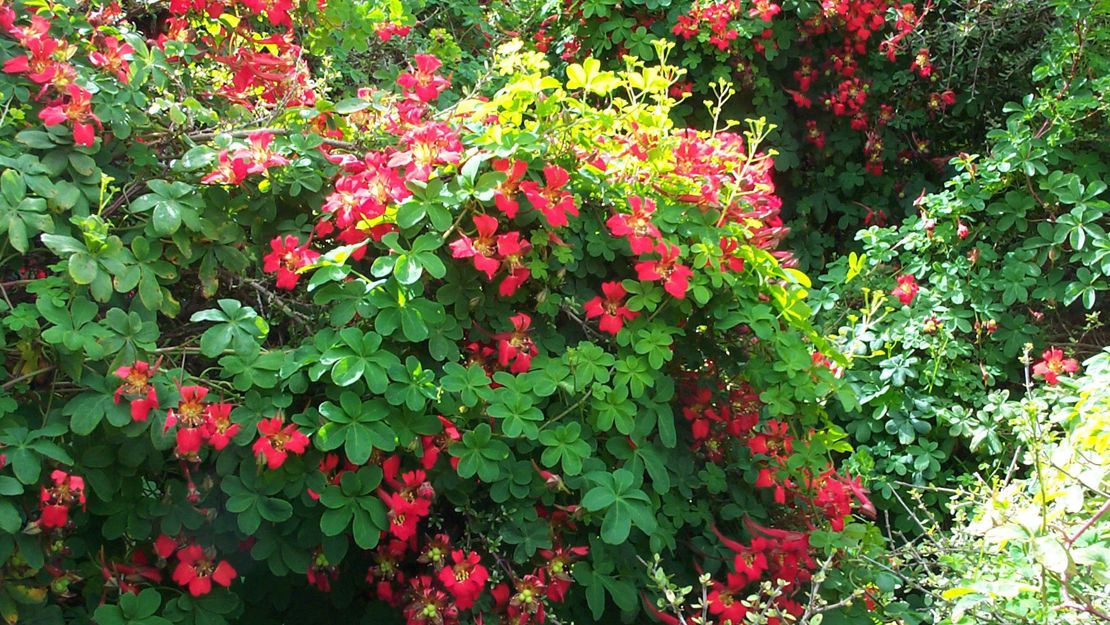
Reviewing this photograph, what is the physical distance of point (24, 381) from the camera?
1983mm

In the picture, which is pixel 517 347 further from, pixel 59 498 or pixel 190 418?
pixel 59 498

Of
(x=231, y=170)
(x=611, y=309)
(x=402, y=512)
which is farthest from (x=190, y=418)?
(x=611, y=309)

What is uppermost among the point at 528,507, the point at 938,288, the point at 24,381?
the point at 24,381

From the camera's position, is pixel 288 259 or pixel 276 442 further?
pixel 288 259

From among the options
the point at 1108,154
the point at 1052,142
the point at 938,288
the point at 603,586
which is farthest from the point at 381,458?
the point at 1108,154

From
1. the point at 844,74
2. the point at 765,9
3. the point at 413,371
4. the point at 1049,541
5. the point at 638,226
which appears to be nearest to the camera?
the point at 1049,541

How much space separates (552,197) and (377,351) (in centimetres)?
49

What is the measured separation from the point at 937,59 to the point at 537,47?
183cm

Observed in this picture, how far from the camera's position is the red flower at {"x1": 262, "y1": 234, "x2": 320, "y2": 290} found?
211cm

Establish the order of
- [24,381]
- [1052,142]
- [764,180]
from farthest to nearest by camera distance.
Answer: [1052,142]
[764,180]
[24,381]

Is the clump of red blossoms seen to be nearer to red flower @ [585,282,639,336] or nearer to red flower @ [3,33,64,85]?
red flower @ [585,282,639,336]

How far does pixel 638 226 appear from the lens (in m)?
2.25

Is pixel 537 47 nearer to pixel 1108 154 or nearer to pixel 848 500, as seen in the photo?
pixel 1108 154

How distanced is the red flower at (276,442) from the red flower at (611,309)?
0.68 meters
